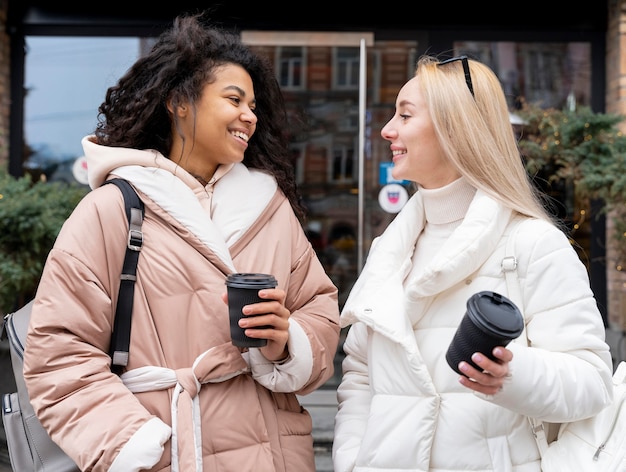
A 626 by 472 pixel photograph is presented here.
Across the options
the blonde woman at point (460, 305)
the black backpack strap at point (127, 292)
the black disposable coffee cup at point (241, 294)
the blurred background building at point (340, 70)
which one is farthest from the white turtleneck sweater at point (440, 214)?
the blurred background building at point (340, 70)

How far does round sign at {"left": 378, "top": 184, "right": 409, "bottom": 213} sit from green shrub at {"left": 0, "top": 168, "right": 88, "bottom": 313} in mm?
2510

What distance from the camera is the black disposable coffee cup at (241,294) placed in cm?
165

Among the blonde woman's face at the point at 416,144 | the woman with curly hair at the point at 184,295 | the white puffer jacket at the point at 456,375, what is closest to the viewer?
the white puffer jacket at the point at 456,375

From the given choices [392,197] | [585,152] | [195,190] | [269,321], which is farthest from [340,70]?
[269,321]

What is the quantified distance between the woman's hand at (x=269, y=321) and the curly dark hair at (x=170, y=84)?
22.8 inches

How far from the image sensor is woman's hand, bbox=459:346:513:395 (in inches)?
55.1

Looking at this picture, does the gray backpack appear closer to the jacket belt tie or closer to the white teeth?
the jacket belt tie

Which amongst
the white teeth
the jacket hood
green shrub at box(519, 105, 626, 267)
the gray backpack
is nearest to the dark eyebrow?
the white teeth

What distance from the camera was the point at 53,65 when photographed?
601 cm

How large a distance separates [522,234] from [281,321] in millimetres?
609

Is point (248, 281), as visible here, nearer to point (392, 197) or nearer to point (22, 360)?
point (22, 360)

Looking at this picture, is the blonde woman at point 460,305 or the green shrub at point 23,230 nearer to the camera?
the blonde woman at point 460,305

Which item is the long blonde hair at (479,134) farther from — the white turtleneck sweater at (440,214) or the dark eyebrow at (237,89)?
the dark eyebrow at (237,89)

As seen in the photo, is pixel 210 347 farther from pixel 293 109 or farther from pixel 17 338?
pixel 293 109
